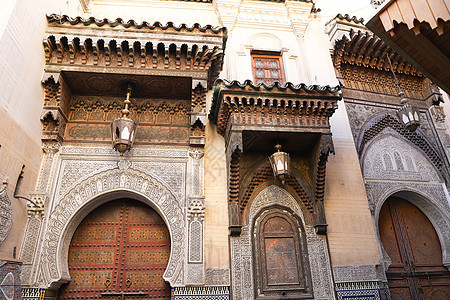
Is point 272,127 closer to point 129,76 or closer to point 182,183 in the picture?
point 182,183

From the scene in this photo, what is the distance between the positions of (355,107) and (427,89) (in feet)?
6.94

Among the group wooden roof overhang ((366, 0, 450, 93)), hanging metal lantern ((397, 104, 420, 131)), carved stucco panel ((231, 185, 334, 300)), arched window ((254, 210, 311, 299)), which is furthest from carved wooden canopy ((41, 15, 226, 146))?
hanging metal lantern ((397, 104, 420, 131))

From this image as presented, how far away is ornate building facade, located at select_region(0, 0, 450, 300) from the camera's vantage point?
411 centimetres

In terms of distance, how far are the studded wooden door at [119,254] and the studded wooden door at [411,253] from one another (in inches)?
153

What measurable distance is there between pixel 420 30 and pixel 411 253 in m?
4.33

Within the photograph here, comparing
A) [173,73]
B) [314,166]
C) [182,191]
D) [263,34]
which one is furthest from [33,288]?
[263,34]

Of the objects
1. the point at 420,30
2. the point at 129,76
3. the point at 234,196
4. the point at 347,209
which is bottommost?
the point at 347,209

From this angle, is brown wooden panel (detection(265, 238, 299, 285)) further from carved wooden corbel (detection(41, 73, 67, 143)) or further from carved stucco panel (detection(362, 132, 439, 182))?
carved wooden corbel (detection(41, 73, 67, 143))

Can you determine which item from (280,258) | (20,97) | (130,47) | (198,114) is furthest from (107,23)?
(280,258)

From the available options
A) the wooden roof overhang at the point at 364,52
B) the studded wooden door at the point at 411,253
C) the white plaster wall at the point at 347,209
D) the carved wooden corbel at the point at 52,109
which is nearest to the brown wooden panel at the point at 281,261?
the white plaster wall at the point at 347,209

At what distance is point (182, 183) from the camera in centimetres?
468

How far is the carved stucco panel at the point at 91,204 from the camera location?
13.3 ft

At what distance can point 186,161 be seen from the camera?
4840mm

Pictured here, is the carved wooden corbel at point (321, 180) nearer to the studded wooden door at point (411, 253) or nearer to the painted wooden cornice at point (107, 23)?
the studded wooden door at point (411, 253)
